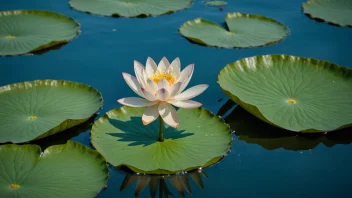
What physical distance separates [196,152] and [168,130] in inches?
12.6

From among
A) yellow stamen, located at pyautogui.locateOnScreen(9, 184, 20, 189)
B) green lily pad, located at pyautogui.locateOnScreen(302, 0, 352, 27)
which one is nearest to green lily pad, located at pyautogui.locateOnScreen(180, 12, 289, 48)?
green lily pad, located at pyautogui.locateOnScreen(302, 0, 352, 27)

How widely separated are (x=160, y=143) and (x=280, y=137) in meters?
0.95

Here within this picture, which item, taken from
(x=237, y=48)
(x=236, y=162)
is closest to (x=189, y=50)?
(x=237, y=48)

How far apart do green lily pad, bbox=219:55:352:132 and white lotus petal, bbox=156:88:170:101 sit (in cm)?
75

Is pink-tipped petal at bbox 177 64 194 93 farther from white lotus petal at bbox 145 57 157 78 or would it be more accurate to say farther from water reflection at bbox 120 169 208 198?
water reflection at bbox 120 169 208 198

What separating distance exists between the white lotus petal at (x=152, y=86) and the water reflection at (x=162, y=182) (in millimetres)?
557

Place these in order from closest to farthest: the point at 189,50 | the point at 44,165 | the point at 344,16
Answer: the point at 44,165
the point at 189,50
the point at 344,16

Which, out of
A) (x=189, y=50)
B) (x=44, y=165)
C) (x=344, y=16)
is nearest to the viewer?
(x=44, y=165)

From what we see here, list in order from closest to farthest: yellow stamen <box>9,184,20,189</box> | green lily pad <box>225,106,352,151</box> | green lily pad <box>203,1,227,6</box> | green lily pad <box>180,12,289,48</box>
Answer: yellow stamen <box>9,184,20,189</box> < green lily pad <box>225,106,352,151</box> < green lily pad <box>180,12,289,48</box> < green lily pad <box>203,1,227,6</box>

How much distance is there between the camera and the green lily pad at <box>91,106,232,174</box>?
3.05 meters

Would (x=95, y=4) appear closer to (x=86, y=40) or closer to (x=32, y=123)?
(x=86, y=40)

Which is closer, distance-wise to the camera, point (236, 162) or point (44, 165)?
point (44, 165)

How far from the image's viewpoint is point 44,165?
3.01m

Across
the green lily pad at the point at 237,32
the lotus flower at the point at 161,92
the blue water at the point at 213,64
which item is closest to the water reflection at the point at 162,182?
the blue water at the point at 213,64
